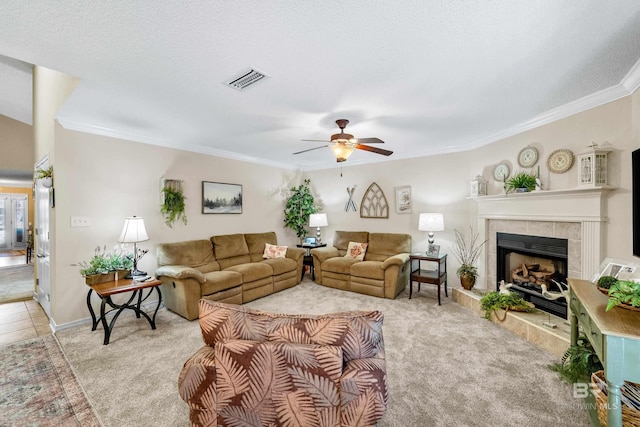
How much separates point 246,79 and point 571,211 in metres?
3.50

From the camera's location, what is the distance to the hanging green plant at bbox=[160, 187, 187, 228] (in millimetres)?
3865

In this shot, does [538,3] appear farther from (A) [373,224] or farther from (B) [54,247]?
(B) [54,247]

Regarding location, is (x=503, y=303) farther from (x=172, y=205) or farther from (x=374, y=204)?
(x=172, y=205)

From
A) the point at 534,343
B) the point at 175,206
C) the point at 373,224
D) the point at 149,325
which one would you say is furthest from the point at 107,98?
the point at 534,343

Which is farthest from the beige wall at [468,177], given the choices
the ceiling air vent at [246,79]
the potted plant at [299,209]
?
the ceiling air vent at [246,79]

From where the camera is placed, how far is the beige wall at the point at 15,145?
4.97 meters

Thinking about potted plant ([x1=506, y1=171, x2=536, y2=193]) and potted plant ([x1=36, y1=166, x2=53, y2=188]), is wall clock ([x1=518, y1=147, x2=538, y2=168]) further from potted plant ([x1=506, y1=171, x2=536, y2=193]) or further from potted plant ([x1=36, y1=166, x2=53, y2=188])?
potted plant ([x1=36, y1=166, x2=53, y2=188])

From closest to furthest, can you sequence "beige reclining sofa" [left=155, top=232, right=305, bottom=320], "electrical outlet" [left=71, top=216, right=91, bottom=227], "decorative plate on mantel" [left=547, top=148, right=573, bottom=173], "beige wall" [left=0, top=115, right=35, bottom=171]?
1. "decorative plate on mantel" [left=547, top=148, right=573, bottom=173]
2. "electrical outlet" [left=71, top=216, right=91, bottom=227]
3. "beige reclining sofa" [left=155, top=232, right=305, bottom=320]
4. "beige wall" [left=0, top=115, right=35, bottom=171]

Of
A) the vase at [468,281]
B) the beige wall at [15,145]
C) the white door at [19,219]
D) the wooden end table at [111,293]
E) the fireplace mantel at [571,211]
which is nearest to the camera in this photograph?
the fireplace mantel at [571,211]

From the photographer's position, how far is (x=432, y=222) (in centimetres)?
414

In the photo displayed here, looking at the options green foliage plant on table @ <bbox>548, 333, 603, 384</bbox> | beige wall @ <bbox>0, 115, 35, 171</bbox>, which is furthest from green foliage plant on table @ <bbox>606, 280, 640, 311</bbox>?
beige wall @ <bbox>0, 115, 35, 171</bbox>

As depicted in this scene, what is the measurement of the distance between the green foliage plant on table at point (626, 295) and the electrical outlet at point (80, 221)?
477cm

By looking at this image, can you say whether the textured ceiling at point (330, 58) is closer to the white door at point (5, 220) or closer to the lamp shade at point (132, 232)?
the lamp shade at point (132, 232)

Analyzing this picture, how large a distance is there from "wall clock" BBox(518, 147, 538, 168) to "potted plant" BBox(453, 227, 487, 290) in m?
1.18
